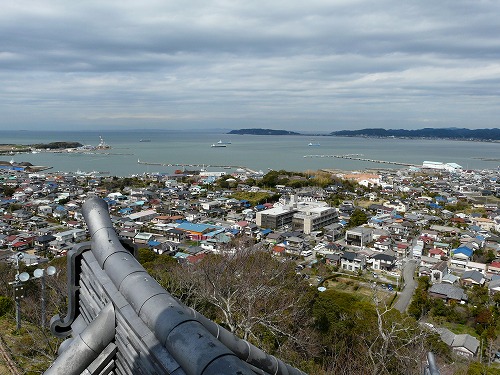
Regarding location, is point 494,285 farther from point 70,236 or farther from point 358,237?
point 70,236

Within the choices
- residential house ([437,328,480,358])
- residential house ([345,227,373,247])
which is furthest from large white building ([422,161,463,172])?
residential house ([437,328,480,358])

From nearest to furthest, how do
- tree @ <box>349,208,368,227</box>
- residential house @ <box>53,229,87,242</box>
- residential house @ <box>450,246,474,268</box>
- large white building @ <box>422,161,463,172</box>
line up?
residential house @ <box>450,246,474,268</box>, residential house @ <box>53,229,87,242</box>, tree @ <box>349,208,368,227</box>, large white building @ <box>422,161,463,172</box>

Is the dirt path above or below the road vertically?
above

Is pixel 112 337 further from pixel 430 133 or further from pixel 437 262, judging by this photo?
pixel 430 133

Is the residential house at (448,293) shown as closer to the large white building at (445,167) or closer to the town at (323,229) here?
the town at (323,229)

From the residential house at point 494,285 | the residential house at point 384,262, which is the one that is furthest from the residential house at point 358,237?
the residential house at point 494,285

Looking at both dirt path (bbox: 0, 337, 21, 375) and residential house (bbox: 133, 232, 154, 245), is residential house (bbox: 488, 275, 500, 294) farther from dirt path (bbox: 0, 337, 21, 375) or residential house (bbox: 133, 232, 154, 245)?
dirt path (bbox: 0, 337, 21, 375)

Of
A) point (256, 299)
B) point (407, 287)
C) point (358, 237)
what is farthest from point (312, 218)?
point (256, 299)
